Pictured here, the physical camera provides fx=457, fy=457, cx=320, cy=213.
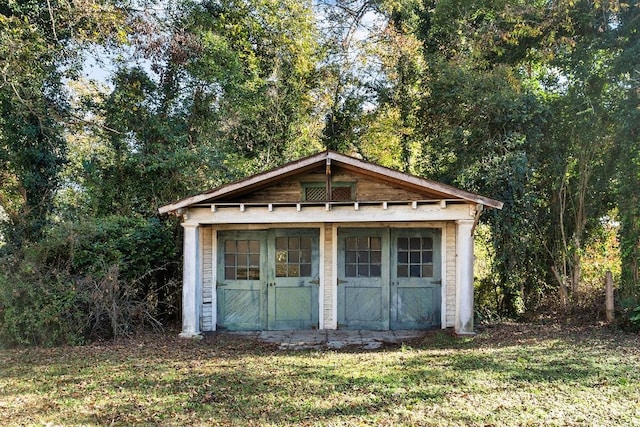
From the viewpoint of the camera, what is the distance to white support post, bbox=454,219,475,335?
25.1ft

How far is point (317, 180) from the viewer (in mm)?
8461

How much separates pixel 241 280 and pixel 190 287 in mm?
1004

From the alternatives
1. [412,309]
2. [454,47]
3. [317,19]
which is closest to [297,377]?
[412,309]

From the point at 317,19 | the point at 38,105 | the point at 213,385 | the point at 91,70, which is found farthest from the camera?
the point at 317,19

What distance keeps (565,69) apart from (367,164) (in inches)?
225

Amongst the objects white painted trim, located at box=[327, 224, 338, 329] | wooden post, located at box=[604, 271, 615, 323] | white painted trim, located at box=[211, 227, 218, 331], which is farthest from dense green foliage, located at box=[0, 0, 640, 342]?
white painted trim, located at box=[327, 224, 338, 329]

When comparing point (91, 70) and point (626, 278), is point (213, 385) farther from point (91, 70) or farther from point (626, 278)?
point (91, 70)

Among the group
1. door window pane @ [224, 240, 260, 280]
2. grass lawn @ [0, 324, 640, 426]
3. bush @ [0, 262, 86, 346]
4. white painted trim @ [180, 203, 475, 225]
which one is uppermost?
white painted trim @ [180, 203, 475, 225]

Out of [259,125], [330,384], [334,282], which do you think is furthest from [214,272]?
[259,125]

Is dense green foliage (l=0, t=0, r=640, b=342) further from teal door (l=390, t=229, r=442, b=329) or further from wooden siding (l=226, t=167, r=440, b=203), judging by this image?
wooden siding (l=226, t=167, r=440, b=203)

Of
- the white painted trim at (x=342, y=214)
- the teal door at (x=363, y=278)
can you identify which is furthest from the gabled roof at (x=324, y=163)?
the teal door at (x=363, y=278)

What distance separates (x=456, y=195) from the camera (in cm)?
750

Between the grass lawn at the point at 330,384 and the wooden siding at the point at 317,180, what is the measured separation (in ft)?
8.69

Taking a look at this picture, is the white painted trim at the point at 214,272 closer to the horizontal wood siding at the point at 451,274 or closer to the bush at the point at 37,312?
the bush at the point at 37,312
